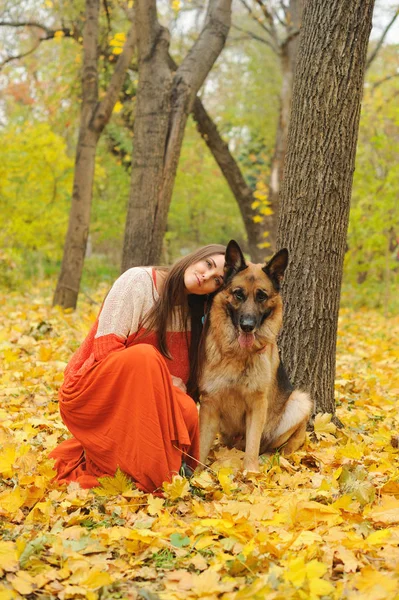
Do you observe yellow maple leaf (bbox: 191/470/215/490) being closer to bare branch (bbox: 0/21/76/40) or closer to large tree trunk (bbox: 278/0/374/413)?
large tree trunk (bbox: 278/0/374/413)

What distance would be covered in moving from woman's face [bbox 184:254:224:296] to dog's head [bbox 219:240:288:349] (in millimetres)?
75

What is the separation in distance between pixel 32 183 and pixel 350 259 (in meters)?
7.98

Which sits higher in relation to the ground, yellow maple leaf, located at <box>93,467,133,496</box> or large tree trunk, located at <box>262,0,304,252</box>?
large tree trunk, located at <box>262,0,304,252</box>

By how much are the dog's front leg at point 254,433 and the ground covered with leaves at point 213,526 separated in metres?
0.12

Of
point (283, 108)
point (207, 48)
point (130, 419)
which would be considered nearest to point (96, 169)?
point (283, 108)

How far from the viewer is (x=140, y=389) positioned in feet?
11.7

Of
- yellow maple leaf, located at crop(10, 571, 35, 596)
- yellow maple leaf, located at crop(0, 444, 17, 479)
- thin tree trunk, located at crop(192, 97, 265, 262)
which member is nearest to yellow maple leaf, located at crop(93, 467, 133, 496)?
yellow maple leaf, located at crop(0, 444, 17, 479)

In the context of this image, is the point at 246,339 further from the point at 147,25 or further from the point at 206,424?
the point at 147,25

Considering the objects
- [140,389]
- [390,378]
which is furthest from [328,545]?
[390,378]

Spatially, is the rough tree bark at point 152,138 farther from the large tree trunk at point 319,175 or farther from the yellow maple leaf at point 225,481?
the yellow maple leaf at point 225,481

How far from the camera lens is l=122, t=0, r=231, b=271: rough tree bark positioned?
8508 millimetres

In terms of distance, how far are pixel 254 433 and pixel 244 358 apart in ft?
1.63

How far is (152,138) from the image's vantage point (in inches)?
334

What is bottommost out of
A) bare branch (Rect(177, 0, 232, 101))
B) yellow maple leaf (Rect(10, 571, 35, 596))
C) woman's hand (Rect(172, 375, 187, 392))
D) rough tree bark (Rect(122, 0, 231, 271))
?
yellow maple leaf (Rect(10, 571, 35, 596))
